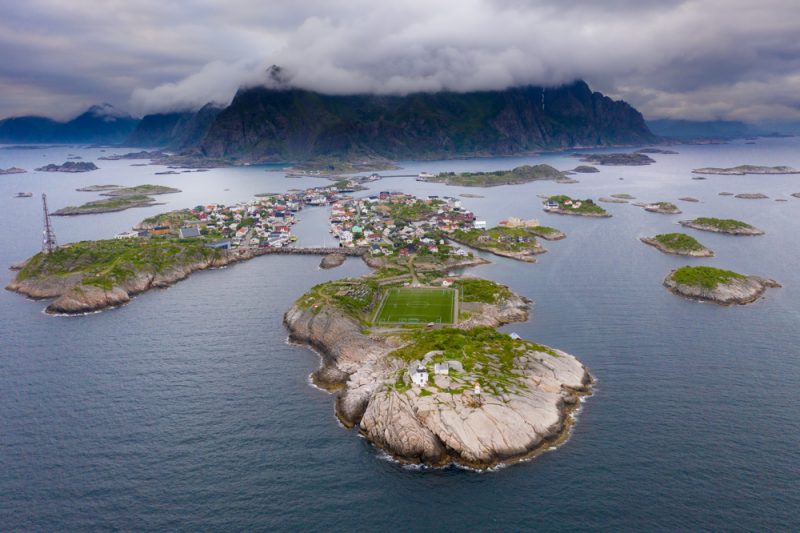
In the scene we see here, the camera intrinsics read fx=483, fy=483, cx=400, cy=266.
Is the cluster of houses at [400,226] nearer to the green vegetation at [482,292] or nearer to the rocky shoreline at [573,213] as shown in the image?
the green vegetation at [482,292]

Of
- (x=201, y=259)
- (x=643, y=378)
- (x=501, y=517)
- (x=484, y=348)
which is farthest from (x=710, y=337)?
(x=201, y=259)

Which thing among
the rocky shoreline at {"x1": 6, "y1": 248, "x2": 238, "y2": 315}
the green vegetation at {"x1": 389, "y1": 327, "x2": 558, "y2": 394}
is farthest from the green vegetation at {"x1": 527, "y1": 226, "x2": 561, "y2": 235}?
the rocky shoreline at {"x1": 6, "y1": 248, "x2": 238, "y2": 315}

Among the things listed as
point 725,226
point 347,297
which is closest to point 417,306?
point 347,297

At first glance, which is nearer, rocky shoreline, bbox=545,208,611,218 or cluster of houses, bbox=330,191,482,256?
cluster of houses, bbox=330,191,482,256

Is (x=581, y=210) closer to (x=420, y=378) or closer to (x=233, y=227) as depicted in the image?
(x=233, y=227)

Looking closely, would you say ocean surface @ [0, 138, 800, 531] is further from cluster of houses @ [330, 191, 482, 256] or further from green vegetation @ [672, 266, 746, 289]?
cluster of houses @ [330, 191, 482, 256]

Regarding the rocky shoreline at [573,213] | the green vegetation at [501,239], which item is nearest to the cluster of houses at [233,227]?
the green vegetation at [501,239]
